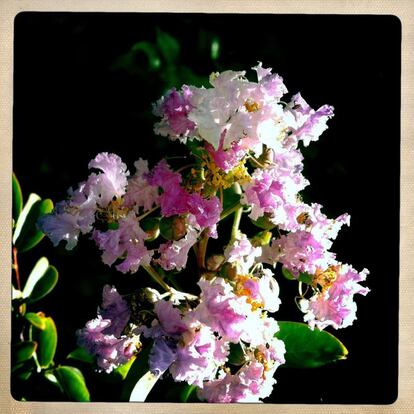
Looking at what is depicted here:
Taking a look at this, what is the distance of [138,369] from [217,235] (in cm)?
26

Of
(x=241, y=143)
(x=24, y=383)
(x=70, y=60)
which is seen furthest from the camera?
(x=70, y=60)

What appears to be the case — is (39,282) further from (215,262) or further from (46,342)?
(215,262)

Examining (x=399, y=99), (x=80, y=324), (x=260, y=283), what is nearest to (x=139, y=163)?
(x=260, y=283)

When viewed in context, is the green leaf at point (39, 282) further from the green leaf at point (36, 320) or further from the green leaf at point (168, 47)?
the green leaf at point (168, 47)

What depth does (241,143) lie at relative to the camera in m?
1.00

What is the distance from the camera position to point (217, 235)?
41.3 inches

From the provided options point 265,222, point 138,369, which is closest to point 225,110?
point 265,222

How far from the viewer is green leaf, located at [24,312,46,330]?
1.32 metres

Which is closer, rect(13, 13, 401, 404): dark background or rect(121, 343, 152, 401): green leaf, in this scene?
rect(121, 343, 152, 401): green leaf

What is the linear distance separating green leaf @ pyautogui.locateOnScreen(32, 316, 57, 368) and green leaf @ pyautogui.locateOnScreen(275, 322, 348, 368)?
399 mm

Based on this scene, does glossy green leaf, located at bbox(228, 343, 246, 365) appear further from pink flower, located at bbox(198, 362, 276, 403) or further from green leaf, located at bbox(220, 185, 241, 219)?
green leaf, located at bbox(220, 185, 241, 219)

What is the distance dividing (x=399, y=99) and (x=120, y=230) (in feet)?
1.99

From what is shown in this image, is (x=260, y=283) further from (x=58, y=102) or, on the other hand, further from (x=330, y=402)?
(x=58, y=102)

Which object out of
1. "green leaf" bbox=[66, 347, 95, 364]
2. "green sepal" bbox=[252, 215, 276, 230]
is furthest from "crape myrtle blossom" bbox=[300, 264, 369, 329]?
"green leaf" bbox=[66, 347, 95, 364]
